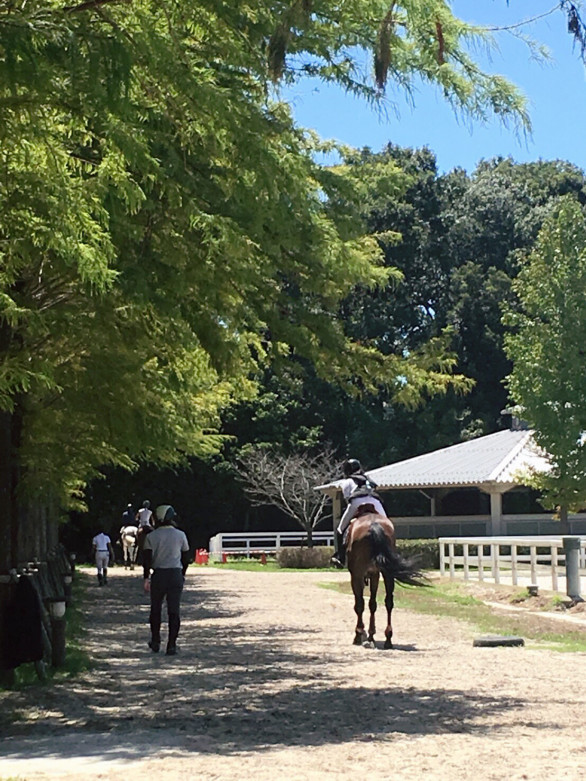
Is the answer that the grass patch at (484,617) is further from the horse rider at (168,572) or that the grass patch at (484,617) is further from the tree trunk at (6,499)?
the tree trunk at (6,499)

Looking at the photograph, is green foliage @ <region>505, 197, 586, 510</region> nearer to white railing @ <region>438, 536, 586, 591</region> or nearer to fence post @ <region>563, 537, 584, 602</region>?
white railing @ <region>438, 536, 586, 591</region>

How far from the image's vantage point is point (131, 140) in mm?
7645

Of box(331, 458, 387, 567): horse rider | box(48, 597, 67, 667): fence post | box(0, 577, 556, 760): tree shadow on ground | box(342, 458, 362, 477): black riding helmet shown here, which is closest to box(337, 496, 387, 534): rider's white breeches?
box(331, 458, 387, 567): horse rider

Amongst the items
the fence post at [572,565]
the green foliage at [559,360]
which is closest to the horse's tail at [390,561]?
the fence post at [572,565]

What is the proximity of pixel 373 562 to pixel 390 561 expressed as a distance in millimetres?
298

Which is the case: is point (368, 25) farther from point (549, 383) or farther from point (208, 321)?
point (549, 383)

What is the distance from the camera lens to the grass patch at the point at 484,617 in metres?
16.0

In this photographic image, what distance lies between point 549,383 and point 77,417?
2377cm

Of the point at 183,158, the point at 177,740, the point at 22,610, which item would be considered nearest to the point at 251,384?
the point at 22,610

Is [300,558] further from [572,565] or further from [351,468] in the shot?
[351,468]

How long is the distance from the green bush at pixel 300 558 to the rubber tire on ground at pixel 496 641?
28.5 m

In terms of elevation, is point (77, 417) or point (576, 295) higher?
point (576, 295)

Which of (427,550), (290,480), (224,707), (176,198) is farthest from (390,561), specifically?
(290,480)

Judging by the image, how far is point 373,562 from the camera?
627 inches
